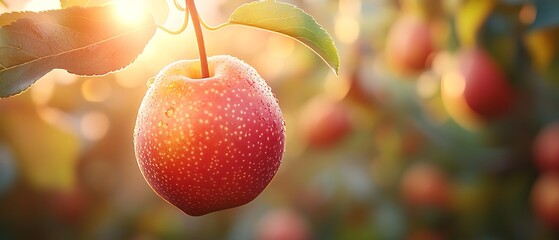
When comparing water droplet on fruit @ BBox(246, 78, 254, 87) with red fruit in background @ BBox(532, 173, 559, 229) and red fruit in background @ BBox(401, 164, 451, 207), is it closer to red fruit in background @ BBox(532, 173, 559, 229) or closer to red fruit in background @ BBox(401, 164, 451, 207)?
red fruit in background @ BBox(532, 173, 559, 229)

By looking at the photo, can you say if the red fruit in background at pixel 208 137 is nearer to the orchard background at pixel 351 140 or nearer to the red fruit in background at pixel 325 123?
the orchard background at pixel 351 140

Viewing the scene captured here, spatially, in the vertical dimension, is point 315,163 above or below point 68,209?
above

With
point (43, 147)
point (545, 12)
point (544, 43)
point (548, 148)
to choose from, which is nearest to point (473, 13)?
point (544, 43)

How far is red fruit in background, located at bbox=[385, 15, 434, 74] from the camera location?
2141 mm

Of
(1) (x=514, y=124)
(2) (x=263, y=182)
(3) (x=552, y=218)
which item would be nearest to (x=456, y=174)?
(1) (x=514, y=124)

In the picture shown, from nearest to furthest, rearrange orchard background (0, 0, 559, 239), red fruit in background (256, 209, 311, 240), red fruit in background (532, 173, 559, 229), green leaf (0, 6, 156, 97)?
green leaf (0, 6, 156, 97) → orchard background (0, 0, 559, 239) → red fruit in background (532, 173, 559, 229) → red fruit in background (256, 209, 311, 240)

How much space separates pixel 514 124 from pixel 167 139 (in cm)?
204

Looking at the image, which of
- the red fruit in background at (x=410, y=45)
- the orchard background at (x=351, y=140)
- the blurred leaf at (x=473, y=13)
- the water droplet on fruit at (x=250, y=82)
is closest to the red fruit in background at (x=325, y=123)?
the orchard background at (x=351, y=140)

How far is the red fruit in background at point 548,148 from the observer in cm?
222

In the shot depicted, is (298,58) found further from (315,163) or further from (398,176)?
(398,176)

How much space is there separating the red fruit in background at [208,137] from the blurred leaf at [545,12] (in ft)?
2.53

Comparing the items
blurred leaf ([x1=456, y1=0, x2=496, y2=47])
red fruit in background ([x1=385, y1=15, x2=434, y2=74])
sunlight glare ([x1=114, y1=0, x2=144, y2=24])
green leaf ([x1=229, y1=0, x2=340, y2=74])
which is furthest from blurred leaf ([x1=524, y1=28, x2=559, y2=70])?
sunlight glare ([x1=114, y1=0, x2=144, y2=24])

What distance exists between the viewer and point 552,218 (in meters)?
2.29

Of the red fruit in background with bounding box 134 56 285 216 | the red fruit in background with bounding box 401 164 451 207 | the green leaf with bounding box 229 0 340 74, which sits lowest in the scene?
the red fruit in background with bounding box 134 56 285 216
